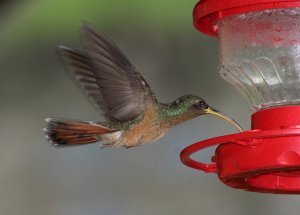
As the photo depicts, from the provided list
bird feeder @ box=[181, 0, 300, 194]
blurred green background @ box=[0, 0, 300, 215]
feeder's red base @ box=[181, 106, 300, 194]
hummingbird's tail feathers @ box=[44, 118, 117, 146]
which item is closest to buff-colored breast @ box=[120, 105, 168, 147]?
hummingbird's tail feathers @ box=[44, 118, 117, 146]

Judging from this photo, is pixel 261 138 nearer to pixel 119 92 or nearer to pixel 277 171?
pixel 277 171

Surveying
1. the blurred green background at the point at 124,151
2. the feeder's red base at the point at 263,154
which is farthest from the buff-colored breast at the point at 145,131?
the blurred green background at the point at 124,151

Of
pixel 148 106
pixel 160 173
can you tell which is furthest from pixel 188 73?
pixel 148 106

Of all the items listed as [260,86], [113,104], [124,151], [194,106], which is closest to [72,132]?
[113,104]

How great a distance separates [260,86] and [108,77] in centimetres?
64

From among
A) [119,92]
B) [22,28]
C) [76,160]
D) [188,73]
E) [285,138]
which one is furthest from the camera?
[76,160]

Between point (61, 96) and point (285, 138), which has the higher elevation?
point (61, 96)

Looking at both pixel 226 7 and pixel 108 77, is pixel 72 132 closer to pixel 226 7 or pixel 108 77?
pixel 108 77

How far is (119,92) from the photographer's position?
3998mm

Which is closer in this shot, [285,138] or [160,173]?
[285,138]

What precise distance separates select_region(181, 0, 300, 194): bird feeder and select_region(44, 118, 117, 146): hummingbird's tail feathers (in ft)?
2.04

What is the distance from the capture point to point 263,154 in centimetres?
318

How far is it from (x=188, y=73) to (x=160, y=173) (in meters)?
0.78

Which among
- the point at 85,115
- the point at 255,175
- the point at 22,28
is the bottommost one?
the point at 255,175
